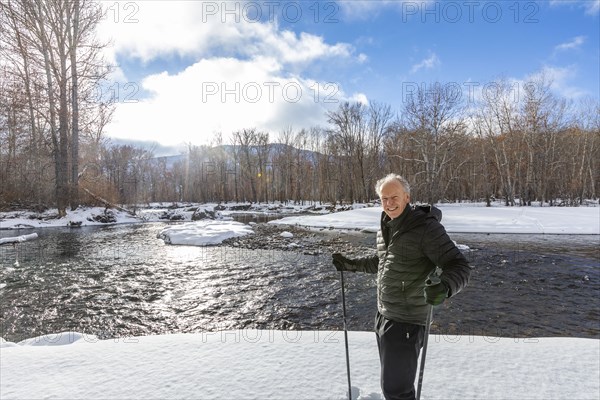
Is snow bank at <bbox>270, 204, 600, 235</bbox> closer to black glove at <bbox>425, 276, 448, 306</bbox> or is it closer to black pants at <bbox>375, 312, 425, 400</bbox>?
black pants at <bbox>375, 312, 425, 400</bbox>

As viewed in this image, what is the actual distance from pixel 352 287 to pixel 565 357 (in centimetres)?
478

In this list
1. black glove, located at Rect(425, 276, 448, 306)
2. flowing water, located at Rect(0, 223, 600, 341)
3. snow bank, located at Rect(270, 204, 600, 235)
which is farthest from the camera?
snow bank, located at Rect(270, 204, 600, 235)

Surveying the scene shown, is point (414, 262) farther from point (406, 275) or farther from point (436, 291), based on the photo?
point (436, 291)

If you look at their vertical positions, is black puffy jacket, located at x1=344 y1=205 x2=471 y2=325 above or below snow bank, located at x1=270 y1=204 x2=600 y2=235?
above

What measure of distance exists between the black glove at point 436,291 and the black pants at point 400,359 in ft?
1.35

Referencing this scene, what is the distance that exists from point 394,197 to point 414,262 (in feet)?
1.68

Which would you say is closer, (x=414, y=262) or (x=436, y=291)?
(x=436, y=291)

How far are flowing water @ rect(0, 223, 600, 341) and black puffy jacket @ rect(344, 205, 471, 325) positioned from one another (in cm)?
333

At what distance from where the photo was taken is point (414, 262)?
2.38m

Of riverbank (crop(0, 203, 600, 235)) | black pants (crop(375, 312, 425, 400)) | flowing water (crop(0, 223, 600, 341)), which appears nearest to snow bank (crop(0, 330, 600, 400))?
black pants (crop(375, 312, 425, 400))

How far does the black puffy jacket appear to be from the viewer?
7.32 ft

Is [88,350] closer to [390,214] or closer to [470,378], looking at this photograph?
[390,214]

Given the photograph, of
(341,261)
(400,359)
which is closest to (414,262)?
(400,359)

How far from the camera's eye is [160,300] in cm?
695
